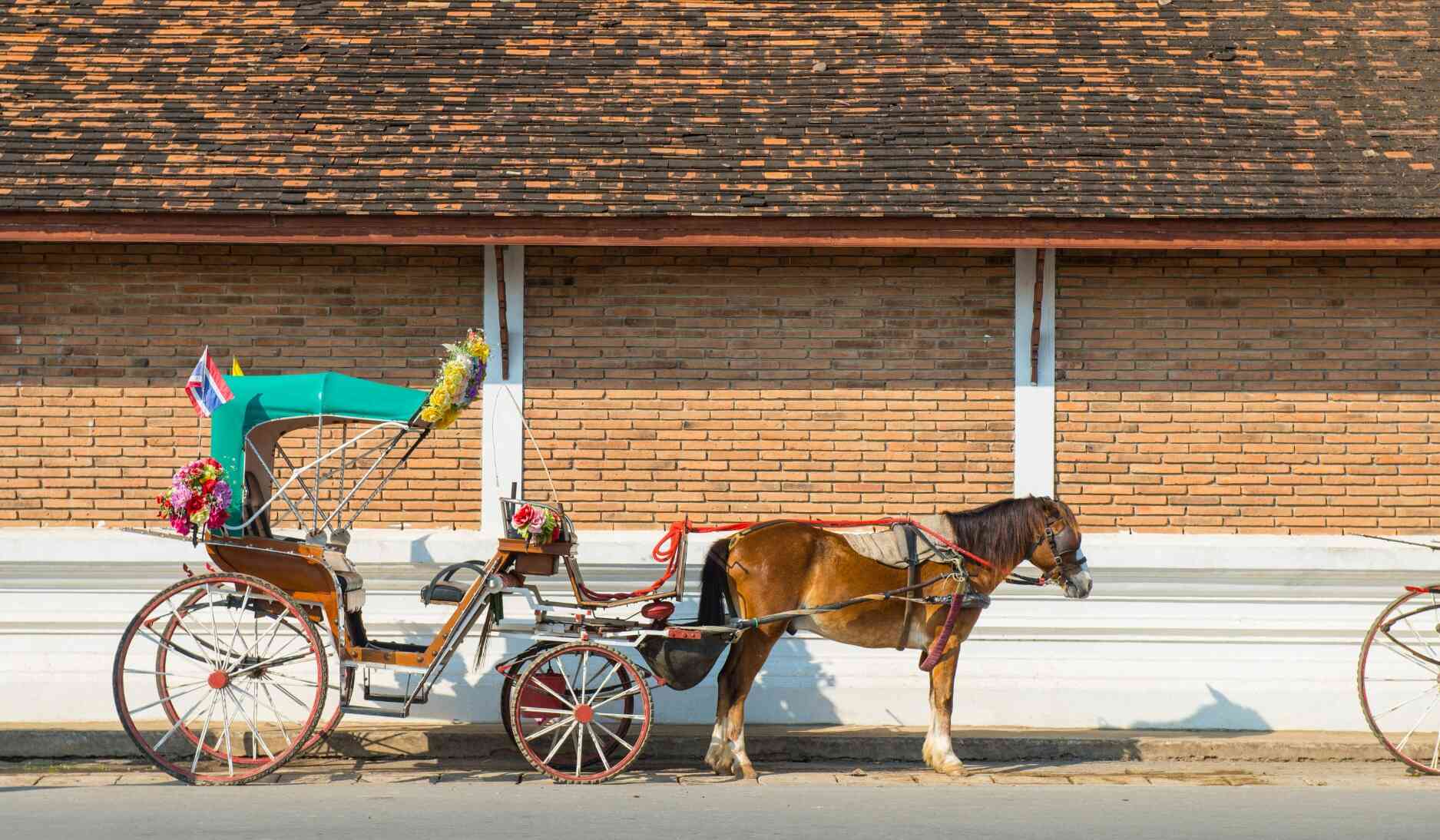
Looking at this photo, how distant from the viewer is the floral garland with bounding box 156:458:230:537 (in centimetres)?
755

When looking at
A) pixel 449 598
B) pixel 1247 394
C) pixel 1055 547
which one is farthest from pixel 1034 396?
pixel 449 598

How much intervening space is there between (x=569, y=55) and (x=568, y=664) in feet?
14.5

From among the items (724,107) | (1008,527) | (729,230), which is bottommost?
(1008,527)

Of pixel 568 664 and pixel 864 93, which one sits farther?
pixel 864 93

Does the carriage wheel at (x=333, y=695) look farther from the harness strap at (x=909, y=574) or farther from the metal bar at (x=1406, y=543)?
the metal bar at (x=1406, y=543)

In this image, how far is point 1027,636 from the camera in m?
9.48

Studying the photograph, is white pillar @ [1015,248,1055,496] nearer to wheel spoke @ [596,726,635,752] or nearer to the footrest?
wheel spoke @ [596,726,635,752]

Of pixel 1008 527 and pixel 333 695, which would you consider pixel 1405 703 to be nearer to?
pixel 1008 527

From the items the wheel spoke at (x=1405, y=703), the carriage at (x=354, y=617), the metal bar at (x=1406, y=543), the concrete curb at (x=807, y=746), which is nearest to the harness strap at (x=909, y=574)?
the concrete curb at (x=807, y=746)

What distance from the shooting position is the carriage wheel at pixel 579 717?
25.2 ft

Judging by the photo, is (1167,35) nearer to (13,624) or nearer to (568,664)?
(568,664)

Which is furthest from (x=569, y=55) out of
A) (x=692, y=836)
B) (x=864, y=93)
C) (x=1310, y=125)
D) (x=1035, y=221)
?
(x=692, y=836)

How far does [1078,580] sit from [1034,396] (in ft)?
5.81

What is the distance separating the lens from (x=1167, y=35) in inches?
426
